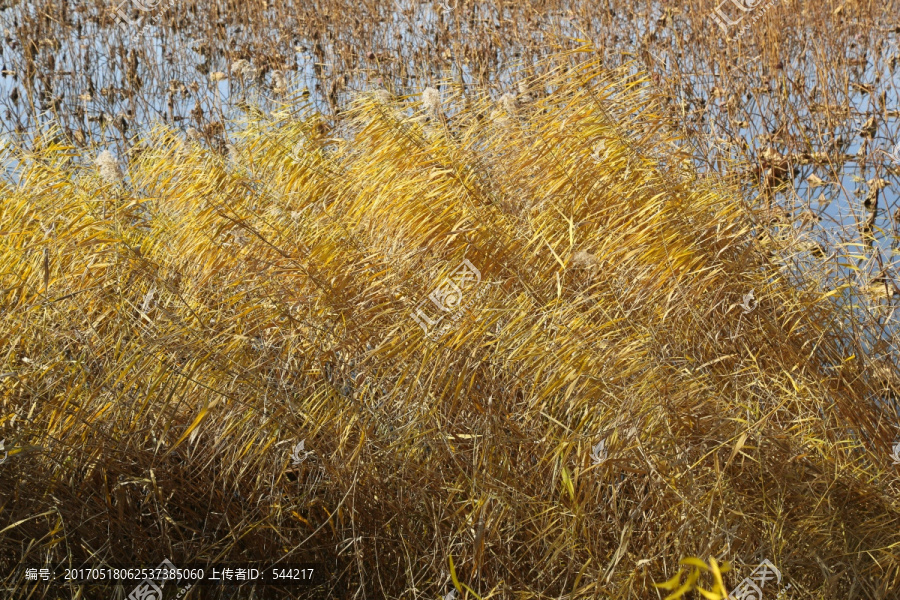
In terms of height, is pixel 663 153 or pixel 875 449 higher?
pixel 663 153

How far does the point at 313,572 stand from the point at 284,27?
5.14m

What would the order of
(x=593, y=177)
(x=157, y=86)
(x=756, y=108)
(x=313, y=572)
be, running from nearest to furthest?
(x=313, y=572)
(x=593, y=177)
(x=756, y=108)
(x=157, y=86)

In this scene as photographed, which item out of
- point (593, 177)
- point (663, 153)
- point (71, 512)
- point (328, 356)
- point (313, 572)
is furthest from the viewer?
point (663, 153)

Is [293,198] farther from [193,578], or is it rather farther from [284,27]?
[284,27]

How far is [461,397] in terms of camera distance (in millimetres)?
2277

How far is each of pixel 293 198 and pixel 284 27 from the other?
360cm

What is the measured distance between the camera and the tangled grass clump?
1965 millimetres

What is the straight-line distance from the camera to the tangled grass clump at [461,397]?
1.96 meters

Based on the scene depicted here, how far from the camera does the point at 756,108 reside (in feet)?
16.2

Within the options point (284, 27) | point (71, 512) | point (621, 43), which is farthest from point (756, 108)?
point (71, 512)

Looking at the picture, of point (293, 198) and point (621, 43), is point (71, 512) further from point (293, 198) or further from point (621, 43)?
point (621, 43)

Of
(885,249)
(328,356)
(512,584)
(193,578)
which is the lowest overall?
(885,249)

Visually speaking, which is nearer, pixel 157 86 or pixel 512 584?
pixel 512 584

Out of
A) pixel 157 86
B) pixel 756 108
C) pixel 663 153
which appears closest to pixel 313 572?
pixel 663 153
